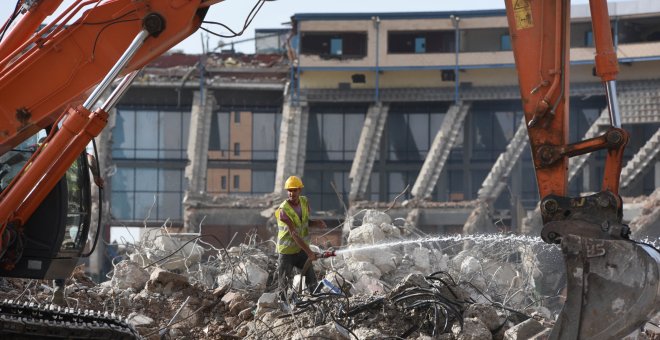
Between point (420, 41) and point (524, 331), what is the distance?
44026 mm

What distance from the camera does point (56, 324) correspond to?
→ 27.1 feet

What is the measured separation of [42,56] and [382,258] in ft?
28.7

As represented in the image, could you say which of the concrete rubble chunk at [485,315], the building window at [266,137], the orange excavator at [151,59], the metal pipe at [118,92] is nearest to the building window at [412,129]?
the building window at [266,137]

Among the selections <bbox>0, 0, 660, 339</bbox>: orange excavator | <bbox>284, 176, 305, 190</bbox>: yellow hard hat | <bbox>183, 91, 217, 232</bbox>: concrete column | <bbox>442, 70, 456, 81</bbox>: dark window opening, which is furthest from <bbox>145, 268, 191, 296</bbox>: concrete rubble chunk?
<bbox>442, 70, 456, 81</bbox>: dark window opening

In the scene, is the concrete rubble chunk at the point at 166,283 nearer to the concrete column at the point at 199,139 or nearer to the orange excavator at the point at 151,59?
the orange excavator at the point at 151,59

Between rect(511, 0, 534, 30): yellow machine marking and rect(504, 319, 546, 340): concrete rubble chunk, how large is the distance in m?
3.06

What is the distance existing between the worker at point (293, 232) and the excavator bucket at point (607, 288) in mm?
5362

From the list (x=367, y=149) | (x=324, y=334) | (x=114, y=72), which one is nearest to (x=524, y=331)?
(x=324, y=334)

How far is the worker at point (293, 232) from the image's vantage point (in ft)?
42.3

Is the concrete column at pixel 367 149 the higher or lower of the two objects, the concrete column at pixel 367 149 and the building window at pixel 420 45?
the lower

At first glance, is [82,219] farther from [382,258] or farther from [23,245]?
[382,258]

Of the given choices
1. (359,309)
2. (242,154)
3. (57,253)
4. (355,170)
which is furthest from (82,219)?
(242,154)

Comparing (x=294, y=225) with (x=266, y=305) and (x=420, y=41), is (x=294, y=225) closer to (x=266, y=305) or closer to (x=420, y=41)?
(x=266, y=305)

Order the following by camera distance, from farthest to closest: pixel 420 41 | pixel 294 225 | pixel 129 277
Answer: pixel 420 41 < pixel 129 277 < pixel 294 225
